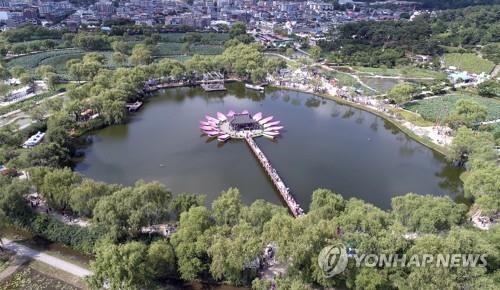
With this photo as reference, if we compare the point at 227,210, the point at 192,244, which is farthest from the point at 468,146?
the point at 192,244

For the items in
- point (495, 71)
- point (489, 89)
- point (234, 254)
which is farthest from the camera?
point (495, 71)

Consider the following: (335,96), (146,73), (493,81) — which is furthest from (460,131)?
(146,73)

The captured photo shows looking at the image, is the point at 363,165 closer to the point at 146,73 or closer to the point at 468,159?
the point at 468,159

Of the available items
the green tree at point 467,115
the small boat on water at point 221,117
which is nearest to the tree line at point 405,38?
the green tree at point 467,115

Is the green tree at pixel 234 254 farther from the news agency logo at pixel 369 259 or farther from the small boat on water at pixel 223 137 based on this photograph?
the small boat on water at pixel 223 137

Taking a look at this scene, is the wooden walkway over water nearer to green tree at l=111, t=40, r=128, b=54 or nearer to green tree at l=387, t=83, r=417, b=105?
green tree at l=387, t=83, r=417, b=105

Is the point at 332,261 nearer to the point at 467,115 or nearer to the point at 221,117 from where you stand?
the point at 221,117

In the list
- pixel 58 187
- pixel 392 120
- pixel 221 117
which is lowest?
pixel 221 117
